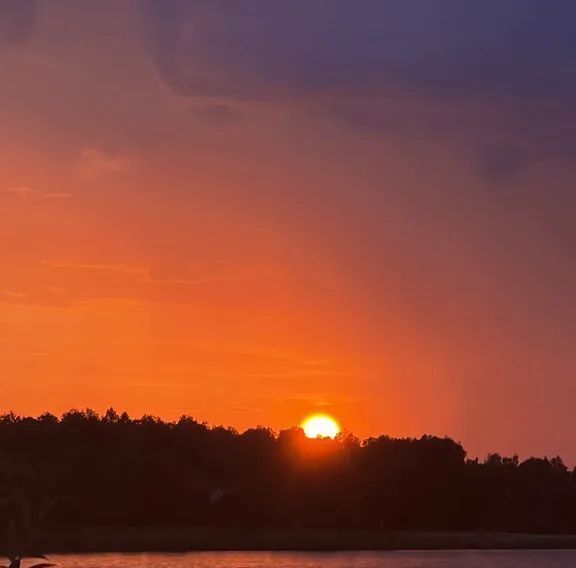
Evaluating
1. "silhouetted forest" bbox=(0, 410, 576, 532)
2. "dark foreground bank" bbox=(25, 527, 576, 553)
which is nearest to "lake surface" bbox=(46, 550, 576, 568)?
"dark foreground bank" bbox=(25, 527, 576, 553)

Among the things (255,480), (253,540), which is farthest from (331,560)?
(255,480)

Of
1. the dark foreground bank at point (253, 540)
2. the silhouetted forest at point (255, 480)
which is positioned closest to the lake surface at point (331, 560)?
the dark foreground bank at point (253, 540)

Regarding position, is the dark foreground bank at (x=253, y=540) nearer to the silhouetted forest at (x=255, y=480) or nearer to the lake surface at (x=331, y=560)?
the silhouetted forest at (x=255, y=480)

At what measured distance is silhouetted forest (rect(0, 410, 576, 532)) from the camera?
356 feet

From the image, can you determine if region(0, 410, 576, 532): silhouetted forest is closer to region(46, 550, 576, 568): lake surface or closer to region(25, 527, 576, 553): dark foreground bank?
region(25, 527, 576, 553): dark foreground bank

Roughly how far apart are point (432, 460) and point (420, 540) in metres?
12.0

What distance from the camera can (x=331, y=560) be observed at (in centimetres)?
8800

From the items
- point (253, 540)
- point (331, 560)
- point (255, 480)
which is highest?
point (255, 480)

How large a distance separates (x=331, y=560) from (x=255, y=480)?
27.0m

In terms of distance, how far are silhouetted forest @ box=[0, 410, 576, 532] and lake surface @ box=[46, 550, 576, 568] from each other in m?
9.07

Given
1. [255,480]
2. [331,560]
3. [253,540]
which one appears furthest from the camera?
[255,480]

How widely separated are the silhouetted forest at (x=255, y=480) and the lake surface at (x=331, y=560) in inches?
357

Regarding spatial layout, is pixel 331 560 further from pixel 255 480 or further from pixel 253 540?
pixel 255 480

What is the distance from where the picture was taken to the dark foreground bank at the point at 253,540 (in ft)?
342
